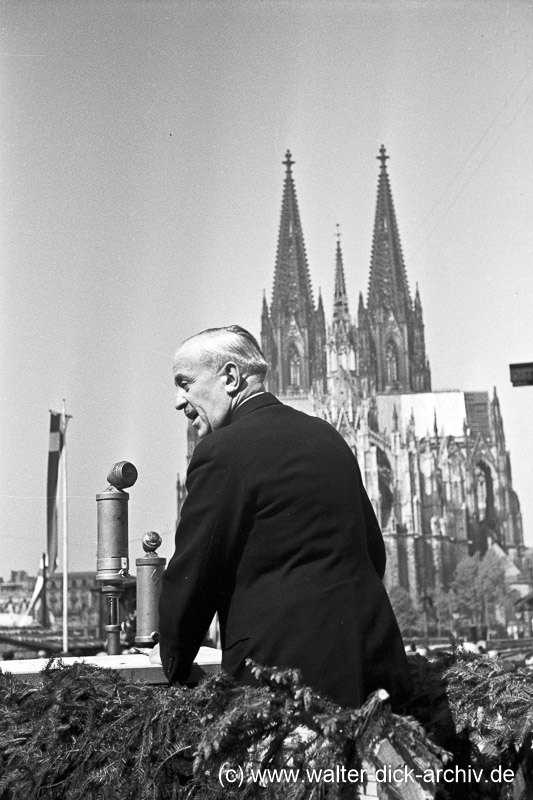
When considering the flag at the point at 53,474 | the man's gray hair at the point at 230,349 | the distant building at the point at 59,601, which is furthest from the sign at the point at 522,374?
the distant building at the point at 59,601

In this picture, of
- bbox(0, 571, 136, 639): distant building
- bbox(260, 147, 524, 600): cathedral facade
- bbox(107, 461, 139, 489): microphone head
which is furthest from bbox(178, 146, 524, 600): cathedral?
bbox(107, 461, 139, 489): microphone head

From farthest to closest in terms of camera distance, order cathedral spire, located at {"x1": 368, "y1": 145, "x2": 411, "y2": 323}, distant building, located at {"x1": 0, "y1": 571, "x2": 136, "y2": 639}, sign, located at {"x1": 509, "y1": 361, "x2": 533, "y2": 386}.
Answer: cathedral spire, located at {"x1": 368, "y1": 145, "x2": 411, "y2": 323}
distant building, located at {"x1": 0, "y1": 571, "x2": 136, "y2": 639}
sign, located at {"x1": 509, "y1": 361, "x2": 533, "y2": 386}

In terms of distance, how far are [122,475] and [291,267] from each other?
229ft

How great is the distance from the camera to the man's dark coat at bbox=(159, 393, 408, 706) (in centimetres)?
195

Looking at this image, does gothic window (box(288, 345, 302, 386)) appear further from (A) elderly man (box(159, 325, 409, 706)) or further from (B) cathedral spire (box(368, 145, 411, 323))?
(A) elderly man (box(159, 325, 409, 706))

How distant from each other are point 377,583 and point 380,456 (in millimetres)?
67292

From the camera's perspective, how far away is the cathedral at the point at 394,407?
6731cm

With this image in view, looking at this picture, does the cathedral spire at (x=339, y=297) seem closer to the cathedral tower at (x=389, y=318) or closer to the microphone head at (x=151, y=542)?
the cathedral tower at (x=389, y=318)

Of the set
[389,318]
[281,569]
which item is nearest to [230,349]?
[281,569]

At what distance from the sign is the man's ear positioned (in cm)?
1041

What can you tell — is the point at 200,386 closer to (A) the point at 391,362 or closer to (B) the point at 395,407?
(B) the point at 395,407

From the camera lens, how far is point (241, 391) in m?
2.28

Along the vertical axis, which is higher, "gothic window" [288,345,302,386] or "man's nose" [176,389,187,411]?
"gothic window" [288,345,302,386]

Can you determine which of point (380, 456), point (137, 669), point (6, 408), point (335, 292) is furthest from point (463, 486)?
point (137, 669)
